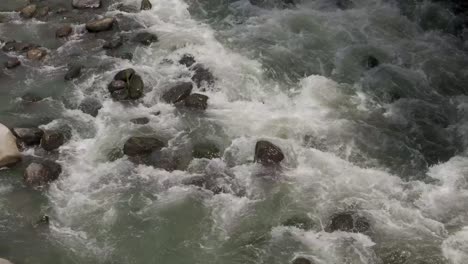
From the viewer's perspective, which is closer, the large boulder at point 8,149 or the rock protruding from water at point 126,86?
the large boulder at point 8,149

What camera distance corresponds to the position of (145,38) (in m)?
11.3

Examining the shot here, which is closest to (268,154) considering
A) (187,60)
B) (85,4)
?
(187,60)

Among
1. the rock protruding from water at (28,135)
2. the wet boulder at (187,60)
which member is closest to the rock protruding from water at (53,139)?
the rock protruding from water at (28,135)

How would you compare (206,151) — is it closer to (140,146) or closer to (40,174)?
(140,146)

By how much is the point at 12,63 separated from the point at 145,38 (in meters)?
3.10

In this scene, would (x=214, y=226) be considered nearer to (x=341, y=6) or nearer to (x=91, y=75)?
(x=91, y=75)

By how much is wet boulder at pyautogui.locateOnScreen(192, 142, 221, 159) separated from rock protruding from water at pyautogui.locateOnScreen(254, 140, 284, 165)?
756 mm

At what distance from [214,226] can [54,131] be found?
12.9 feet

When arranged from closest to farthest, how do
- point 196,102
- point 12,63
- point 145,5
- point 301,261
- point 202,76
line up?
point 301,261, point 196,102, point 202,76, point 12,63, point 145,5

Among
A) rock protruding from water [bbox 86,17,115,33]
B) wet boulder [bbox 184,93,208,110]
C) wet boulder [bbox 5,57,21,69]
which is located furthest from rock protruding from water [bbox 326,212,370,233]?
wet boulder [bbox 5,57,21,69]

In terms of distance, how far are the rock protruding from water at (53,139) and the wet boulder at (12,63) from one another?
2.75 m

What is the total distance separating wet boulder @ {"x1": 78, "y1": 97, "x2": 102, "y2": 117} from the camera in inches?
373

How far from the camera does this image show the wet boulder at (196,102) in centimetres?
940

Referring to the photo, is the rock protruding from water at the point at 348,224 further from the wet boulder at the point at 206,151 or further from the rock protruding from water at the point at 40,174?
the rock protruding from water at the point at 40,174
